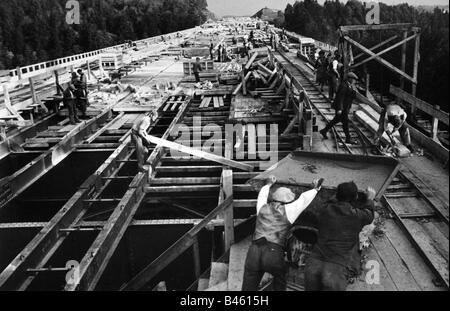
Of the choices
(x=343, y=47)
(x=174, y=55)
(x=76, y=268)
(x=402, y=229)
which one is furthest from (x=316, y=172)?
(x=174, y=55)

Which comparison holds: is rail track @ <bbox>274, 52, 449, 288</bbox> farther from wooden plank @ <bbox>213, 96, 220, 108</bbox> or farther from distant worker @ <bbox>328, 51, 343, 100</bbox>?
wooden plank @ <bbox>213, 96, 220, 108</bbox>

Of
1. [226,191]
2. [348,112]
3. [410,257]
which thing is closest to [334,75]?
[348,112]

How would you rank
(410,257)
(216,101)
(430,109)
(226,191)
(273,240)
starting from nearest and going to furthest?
(273,240) < (410,257) < (226,191) < (430,109) < (216,101)

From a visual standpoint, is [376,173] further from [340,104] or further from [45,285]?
[45,285]

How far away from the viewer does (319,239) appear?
14.5 feet

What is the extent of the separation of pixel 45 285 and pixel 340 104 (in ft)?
22.0

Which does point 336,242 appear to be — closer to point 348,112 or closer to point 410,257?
point 410,257

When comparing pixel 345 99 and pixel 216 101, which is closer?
pixel 345 99

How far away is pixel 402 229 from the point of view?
19.9ft

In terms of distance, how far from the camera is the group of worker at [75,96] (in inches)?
538

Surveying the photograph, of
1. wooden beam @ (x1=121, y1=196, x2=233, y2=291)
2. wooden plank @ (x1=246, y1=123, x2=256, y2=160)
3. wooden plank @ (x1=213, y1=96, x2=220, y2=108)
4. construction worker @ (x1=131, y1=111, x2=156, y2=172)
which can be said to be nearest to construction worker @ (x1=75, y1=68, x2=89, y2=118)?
wooden plank @ (x1=213, y1=96, x2=220, y2=108)

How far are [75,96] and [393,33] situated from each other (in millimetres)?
26035

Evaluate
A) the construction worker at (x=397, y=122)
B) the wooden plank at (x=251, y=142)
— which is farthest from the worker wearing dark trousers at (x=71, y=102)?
the construction worker at (x=397, y=122)

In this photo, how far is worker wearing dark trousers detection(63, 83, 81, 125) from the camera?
534 inches
